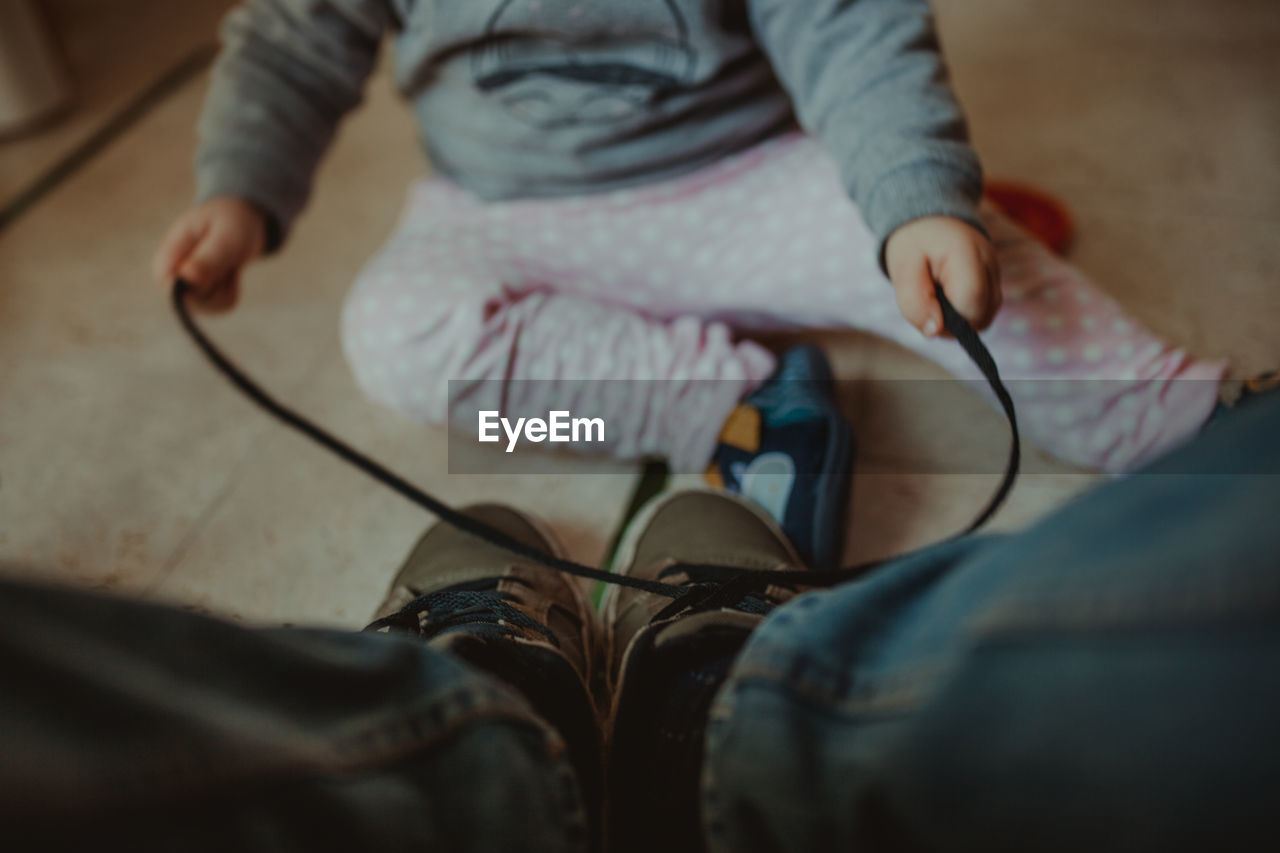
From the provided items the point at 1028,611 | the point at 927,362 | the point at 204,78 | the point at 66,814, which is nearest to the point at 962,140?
the point at 927,362

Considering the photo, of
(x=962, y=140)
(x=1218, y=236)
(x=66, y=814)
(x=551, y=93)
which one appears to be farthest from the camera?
(x=1218, y=236)

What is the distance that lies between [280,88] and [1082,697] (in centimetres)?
69

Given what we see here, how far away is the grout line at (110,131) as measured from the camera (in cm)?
94

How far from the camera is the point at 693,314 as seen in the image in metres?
0.68

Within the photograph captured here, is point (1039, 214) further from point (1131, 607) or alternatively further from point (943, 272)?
point (1131, 607)

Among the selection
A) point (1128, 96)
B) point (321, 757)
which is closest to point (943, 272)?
point (321, 757)

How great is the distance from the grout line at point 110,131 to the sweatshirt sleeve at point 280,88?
46cm

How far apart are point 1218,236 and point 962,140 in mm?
423

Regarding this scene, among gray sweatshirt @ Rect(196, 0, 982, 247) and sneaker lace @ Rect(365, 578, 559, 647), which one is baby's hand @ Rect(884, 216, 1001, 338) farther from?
sneaker lace @ Rect(365, 578, 559, 647)

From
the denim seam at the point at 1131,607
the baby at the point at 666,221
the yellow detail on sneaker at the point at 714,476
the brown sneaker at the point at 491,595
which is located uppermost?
the denim seam at the point at 1131,607

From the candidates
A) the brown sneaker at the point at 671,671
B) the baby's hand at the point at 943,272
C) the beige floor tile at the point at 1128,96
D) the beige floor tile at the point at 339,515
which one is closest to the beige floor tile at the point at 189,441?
the beige floor tile at the point at 339,515

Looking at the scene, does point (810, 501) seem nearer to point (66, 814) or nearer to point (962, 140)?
point (962, 140)

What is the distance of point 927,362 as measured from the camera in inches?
27.0

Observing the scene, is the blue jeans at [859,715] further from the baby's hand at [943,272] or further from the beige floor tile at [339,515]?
the beige floor tile at [339,515]
